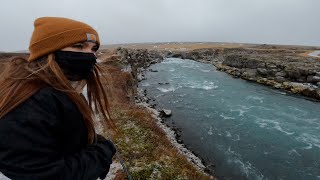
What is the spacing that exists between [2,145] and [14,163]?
0.17 metres

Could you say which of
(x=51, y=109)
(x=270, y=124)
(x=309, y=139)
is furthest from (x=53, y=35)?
(x=270, y=124)

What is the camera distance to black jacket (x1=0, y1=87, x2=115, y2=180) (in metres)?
1.95

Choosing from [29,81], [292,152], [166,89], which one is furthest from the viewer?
[166,89]

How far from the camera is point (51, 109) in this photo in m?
2.05

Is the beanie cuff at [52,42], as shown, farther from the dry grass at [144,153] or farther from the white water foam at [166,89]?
the white water foam at [166,89]

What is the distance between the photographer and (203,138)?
764 inches

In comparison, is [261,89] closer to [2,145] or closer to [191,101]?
[191,101]

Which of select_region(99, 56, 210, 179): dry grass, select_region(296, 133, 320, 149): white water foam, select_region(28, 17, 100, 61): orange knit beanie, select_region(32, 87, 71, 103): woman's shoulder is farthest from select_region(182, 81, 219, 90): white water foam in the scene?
select_region(32, 87, 71, 103): woman's shoulder

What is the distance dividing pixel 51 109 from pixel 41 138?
24 centimetres

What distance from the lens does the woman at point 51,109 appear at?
197cm

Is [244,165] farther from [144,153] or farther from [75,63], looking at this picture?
[75,63]

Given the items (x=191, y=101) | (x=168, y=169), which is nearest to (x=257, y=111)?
(x=191, y=101)

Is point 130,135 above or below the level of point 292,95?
above

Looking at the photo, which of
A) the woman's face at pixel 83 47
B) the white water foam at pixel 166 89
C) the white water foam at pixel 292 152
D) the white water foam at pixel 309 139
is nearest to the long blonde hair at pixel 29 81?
the woman's face at pixel 83 47
